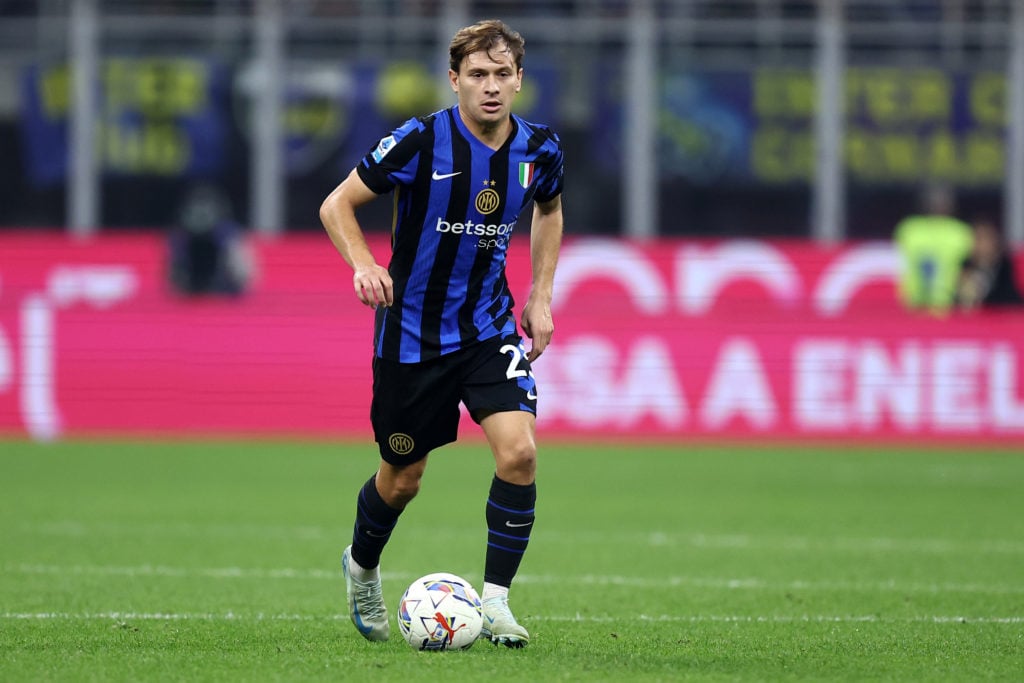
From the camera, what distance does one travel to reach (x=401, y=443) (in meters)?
6.16

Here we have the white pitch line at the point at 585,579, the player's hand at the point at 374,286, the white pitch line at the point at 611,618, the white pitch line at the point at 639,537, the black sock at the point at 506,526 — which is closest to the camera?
Answer: the player's hand at the point at 374,286

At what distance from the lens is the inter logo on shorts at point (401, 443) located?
20.2 ft

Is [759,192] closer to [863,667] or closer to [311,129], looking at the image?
[311,129]

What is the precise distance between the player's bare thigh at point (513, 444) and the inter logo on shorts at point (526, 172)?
2.78 ft

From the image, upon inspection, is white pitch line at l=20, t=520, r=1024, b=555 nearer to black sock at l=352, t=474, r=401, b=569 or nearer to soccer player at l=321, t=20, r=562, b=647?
black sock at l=352, t=474, r=401, b=569

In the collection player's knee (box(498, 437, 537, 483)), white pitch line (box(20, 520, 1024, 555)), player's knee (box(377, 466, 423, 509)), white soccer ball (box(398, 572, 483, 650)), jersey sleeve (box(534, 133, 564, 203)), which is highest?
jersey sleeve (box(534, 133, 564, 203))

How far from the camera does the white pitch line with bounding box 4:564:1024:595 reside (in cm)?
790

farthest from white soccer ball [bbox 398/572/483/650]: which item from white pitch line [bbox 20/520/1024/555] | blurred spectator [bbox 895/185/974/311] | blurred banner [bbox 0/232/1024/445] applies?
blurred spectator [bbox 895/185/974/311]

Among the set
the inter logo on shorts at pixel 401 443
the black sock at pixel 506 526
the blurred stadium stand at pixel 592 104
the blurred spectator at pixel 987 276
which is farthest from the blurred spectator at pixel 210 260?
the black sock at pixel 506 526

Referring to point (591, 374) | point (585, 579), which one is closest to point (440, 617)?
point (585, 579)

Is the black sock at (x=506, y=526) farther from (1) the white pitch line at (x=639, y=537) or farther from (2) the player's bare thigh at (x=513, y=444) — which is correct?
(1) the white pitch line at (x=639, y=537)

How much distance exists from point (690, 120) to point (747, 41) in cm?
132

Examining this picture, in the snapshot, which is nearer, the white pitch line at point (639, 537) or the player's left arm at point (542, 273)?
the player's left arm at point (542, 273)

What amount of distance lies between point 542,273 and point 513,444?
2.69ft
